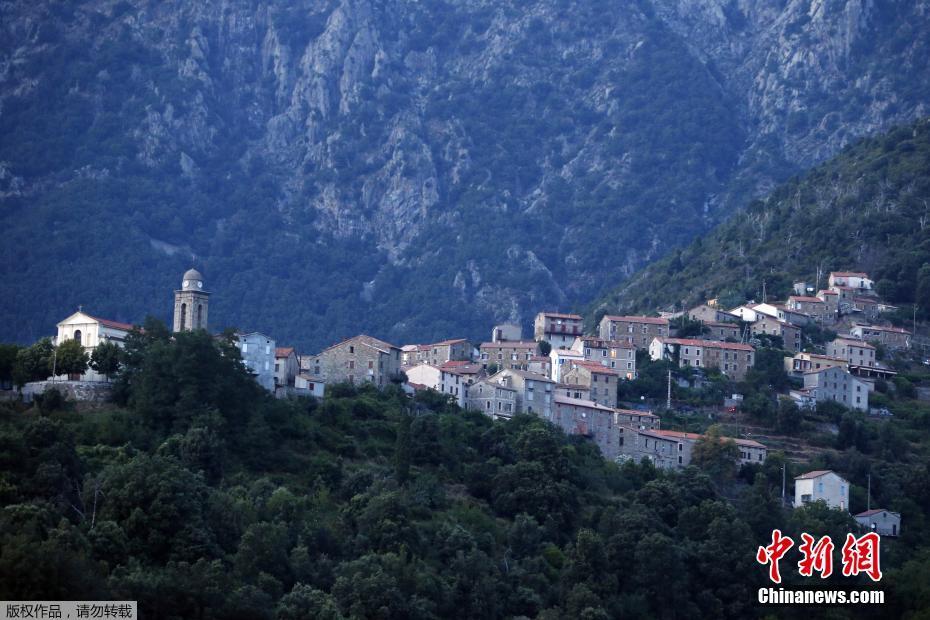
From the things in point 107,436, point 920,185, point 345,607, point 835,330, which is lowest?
point 345,607

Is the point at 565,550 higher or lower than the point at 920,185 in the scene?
lower

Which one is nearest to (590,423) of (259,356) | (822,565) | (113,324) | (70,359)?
(259,356)

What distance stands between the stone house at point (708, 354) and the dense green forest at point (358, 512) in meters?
17.4

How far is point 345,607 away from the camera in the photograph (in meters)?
67.6

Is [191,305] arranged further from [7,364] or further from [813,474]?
[813,474]

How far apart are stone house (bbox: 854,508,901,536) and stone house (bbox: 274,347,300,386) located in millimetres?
31936

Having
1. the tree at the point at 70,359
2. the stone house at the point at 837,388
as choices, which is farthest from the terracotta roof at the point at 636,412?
the tree at the point at 70,359

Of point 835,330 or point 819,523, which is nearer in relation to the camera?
point 819,523

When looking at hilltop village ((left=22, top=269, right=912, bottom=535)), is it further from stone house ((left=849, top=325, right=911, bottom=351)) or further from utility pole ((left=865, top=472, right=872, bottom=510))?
utility pole ((left=865, top=472, right=872, bottom=510))

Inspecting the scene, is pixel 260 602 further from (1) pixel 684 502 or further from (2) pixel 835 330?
(2) pixel 835 330

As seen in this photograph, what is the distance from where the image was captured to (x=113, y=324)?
9119 cm

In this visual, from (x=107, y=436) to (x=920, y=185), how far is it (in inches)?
3789

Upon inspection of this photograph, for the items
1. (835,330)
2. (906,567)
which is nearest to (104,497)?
(906,567)

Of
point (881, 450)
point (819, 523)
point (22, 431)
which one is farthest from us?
point (881, 450)
